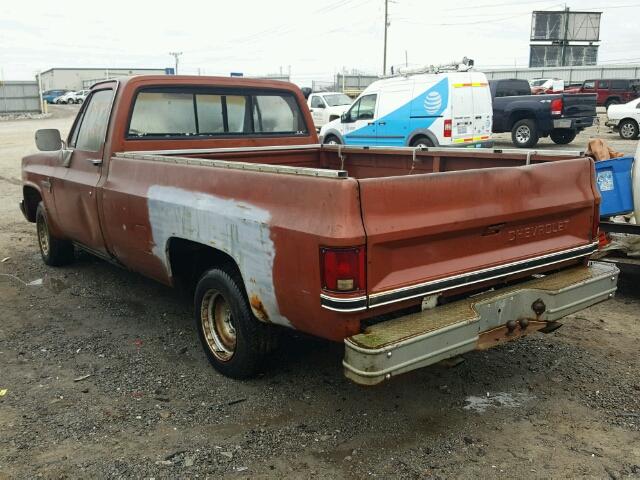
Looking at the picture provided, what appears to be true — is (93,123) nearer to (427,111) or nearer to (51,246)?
(51,246)

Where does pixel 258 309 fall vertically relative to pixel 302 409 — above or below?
above

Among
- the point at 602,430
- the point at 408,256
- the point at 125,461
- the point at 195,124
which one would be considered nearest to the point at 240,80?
the point at 195,124

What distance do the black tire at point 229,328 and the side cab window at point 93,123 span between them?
1.84 m

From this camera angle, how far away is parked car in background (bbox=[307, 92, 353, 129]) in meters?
20.8

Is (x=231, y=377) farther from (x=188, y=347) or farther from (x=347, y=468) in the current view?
(x=347, y=468)

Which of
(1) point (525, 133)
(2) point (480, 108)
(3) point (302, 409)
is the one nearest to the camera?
(3) point (302, 409)

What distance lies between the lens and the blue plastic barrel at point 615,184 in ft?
17.8

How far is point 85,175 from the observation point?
5047mm

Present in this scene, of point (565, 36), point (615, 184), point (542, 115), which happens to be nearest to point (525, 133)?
point (542, 115)

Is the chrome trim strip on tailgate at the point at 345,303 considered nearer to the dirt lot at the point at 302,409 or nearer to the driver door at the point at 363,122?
the dirt lot at the point at 302,409

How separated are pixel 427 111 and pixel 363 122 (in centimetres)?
196

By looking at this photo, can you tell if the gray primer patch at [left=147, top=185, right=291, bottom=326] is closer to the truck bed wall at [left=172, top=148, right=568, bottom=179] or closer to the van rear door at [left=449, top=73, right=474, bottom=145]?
the truck bed wall at [left=172, top=148, right=568, bottom=179]

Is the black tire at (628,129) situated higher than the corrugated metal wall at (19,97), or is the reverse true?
the corrugated metal wall at (19,97)

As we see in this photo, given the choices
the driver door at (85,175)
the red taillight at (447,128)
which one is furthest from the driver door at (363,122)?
the driver door at (85,175)
